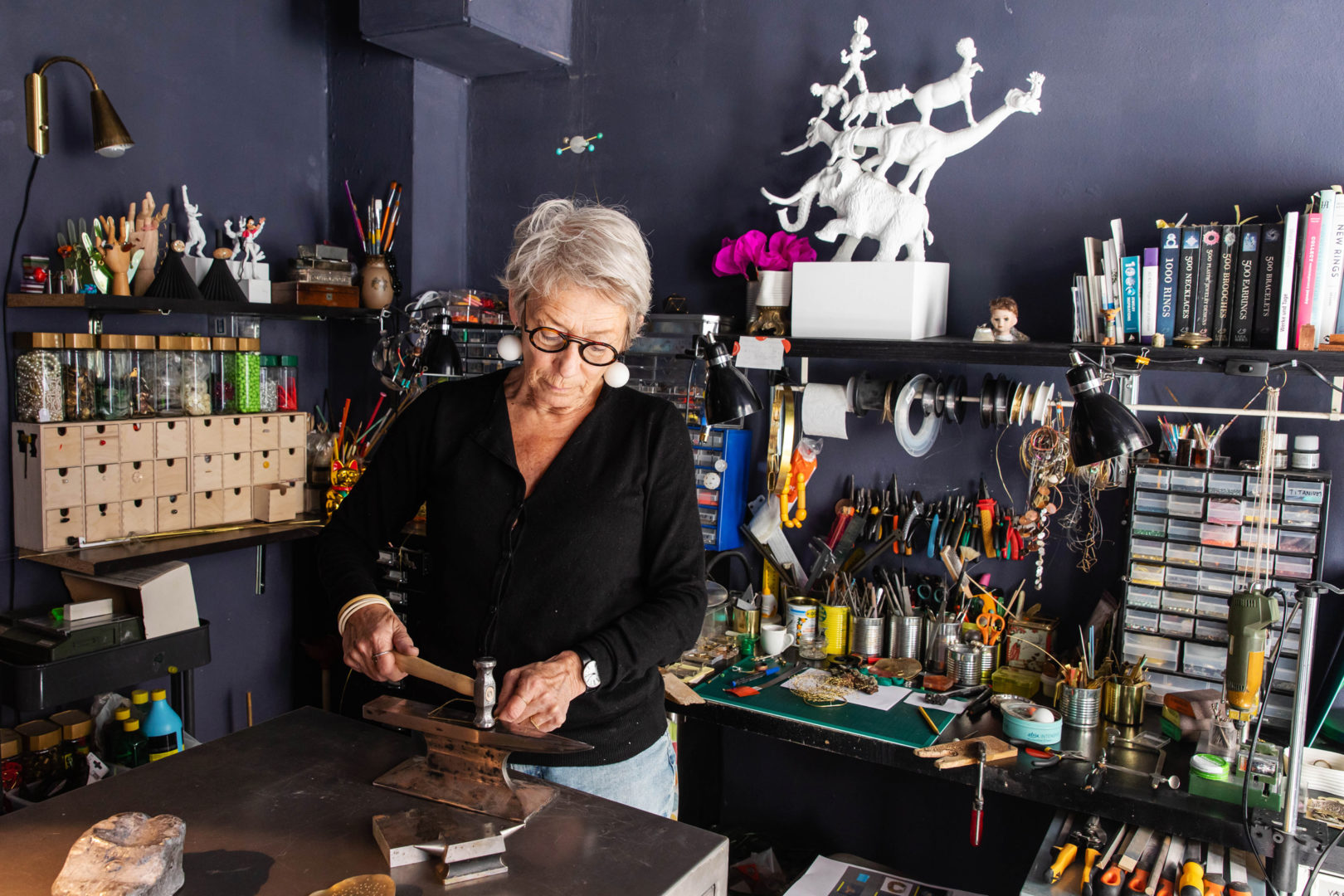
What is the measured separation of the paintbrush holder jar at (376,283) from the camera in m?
3.25

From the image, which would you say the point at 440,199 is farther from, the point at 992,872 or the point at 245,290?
the point at 992,872

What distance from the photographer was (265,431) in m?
3.14

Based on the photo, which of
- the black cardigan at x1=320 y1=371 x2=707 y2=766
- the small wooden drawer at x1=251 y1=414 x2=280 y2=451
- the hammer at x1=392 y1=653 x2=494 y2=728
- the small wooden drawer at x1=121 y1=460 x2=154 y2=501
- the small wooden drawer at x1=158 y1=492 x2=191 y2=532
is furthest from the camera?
the small wooden drawer at x1=251 y1=414 x2=280 y2=451

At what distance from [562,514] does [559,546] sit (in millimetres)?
56

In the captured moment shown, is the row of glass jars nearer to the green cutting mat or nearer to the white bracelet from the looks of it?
the white bracelet

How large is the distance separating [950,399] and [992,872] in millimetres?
1319

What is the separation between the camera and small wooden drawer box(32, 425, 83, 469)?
2578 millimetres

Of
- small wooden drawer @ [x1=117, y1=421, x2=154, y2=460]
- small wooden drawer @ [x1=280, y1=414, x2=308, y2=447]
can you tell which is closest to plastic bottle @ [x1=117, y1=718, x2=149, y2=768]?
small wooden drawer @ [x1=117, y1=421, x2=154, y2=460]

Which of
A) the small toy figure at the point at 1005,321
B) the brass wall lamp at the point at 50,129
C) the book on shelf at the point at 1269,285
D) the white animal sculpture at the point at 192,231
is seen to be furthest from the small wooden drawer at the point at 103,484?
the book on shelf at the point at 1269,285

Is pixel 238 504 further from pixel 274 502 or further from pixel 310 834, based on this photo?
pixel 310 834

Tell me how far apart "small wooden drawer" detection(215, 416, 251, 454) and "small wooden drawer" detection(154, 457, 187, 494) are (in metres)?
0.14

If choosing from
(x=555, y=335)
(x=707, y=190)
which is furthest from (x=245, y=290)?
(x=555, y=335)

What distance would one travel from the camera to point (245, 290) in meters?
3.12

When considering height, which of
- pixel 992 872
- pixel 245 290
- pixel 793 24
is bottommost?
pixel 992 872
